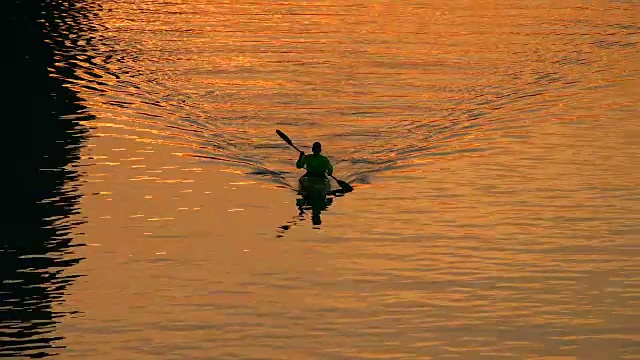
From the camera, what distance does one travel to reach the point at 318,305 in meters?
29.7

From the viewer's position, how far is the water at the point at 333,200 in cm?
2822

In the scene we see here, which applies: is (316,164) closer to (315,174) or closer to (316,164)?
(316,164)

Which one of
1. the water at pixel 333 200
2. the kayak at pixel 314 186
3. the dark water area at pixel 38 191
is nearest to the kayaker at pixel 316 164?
the kayak at pixel 314 186

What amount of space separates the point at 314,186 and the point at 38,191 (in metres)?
8.31

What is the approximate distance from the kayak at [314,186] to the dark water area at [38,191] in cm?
665

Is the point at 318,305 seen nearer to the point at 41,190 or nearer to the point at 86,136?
the point at 41,190

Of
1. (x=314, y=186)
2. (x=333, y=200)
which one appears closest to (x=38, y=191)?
(x=314, y=186)

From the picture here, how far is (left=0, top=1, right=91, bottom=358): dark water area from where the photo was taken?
94.5ft

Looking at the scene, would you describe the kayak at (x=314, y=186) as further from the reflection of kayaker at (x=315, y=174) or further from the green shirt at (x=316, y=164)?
the green shirt at (x=316, y=164)

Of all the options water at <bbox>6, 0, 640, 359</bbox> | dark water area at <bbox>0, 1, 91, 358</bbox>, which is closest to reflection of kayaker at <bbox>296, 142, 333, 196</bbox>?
water at <bbox>6, 0, 640, 359</bbox>

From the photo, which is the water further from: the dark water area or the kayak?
the kayak

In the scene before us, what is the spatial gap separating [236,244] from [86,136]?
14.8 m

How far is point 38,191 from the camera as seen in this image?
40.6m

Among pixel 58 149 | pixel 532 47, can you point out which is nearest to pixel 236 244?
pixel 58 149
